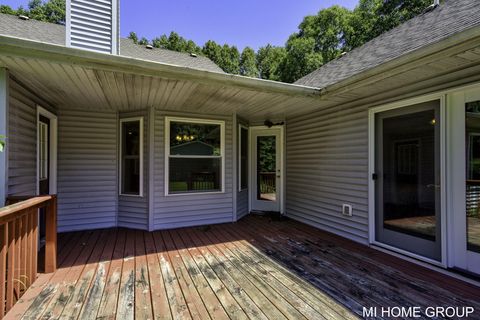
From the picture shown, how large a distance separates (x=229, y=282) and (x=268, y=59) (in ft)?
63.5

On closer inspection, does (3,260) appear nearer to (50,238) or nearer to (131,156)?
(50,238)

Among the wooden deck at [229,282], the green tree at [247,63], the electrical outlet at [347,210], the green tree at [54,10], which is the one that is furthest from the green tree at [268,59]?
the wooden deck at [229,282]

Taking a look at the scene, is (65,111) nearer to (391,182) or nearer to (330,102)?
(330,102)

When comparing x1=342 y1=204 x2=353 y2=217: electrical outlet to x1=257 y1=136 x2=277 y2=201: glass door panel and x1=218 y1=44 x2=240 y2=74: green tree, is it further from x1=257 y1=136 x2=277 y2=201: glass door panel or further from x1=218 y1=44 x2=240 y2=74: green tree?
x1=218 y1=44 x2=240 y2=74: green tree

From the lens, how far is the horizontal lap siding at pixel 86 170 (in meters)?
4.14

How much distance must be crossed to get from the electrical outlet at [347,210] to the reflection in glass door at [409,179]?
1.34ft

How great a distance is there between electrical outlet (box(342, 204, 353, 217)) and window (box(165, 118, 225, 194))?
222 cm

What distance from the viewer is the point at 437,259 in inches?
108

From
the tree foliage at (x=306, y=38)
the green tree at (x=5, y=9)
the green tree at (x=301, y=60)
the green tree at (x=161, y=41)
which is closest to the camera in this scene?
the green tree at (x=5, y=9)

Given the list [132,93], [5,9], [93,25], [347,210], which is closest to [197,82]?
[132,93]

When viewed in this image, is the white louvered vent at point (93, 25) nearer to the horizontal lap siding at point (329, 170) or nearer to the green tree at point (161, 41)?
the horizontal lap siding at point (329, 170)

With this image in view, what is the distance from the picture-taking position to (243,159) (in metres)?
5.37

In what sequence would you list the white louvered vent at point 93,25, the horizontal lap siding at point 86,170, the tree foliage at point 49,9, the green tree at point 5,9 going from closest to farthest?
the white louvered vent at point 93,25 < the horizontal lap siding at point 86,170 < the green tree at point 5,9 < the tree foliage at point 49,9

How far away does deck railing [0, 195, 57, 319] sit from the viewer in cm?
185
